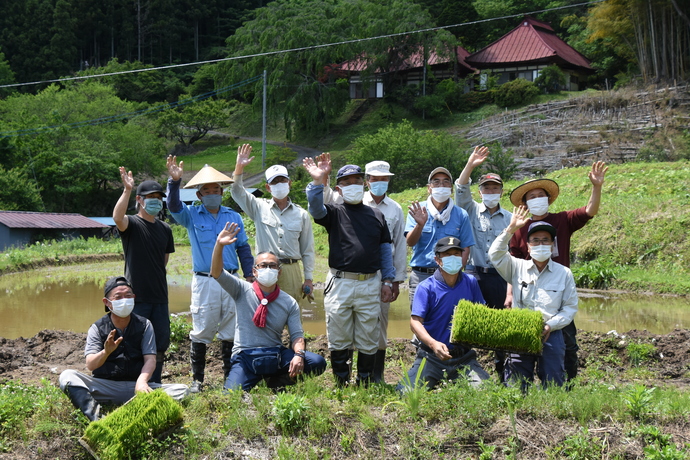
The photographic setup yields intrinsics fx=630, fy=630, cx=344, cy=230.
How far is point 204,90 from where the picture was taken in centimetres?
6178

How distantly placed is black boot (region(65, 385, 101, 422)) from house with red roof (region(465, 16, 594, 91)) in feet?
155

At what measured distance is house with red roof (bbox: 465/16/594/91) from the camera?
158 ft

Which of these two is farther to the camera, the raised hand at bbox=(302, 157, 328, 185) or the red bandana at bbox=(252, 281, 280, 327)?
the raised hand at bbox=(302, 157, 328, 185)

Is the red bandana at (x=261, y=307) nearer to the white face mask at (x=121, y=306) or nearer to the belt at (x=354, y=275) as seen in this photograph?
the belt at (x=354, y=275)

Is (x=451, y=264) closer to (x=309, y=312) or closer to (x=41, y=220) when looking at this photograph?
(x=309, y=312)

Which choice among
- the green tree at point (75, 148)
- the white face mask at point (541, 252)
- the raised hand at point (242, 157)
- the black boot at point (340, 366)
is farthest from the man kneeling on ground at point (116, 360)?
the green tree at point (75, 148)

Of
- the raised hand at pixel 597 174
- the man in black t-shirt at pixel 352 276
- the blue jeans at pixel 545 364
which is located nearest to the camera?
the blue jeans at pixel 545 364

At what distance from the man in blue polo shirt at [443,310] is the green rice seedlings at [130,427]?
225cm

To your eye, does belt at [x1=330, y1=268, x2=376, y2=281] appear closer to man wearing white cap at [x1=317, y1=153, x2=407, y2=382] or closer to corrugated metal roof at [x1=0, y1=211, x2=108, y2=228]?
man wearing white cap at [x1=317, y1=153, x2=407, y2=382]

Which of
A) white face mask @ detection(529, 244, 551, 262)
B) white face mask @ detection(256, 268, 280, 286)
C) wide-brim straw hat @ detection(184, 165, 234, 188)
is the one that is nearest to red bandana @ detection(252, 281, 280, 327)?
white face mask @ detection(256, 268, 280, 286)

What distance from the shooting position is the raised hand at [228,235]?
5.88m

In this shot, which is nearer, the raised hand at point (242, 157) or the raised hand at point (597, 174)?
the raised hand at point (597, 174)

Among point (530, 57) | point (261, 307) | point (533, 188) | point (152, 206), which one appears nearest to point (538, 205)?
point (533, 188)

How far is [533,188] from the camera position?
265 inches
